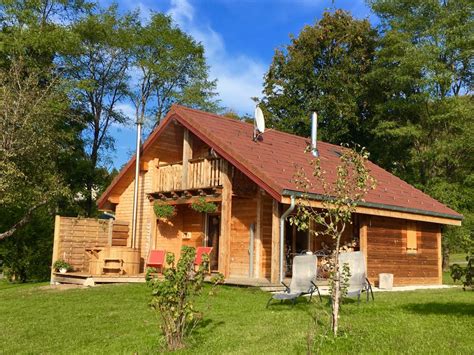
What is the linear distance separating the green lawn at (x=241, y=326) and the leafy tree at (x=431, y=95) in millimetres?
15648

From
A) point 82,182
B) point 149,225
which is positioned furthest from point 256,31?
point 82,182

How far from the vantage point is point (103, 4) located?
107 feet

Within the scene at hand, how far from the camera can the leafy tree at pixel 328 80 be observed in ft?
100

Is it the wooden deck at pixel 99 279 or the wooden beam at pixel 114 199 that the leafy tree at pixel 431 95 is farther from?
the wooden deck at pixel 99 279

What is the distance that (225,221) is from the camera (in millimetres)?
13492

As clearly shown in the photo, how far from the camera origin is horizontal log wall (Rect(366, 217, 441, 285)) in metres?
15.0

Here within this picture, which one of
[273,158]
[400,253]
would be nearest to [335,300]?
[273,158]

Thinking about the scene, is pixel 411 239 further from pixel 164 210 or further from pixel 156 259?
pixel 156 259

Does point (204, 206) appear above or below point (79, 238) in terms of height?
above

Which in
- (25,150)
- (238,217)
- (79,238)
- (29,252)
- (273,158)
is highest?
(25,150)

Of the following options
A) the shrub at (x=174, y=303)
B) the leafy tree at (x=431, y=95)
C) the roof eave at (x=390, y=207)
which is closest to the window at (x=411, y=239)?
the roof eave at (x=390, y=207)

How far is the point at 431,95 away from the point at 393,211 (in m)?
13.5

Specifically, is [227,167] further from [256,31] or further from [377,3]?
[377,3]

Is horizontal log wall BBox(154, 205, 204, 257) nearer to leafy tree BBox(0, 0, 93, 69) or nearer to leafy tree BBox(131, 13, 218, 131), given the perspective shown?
leafy tree BBox(0, 0, 93, 69)
